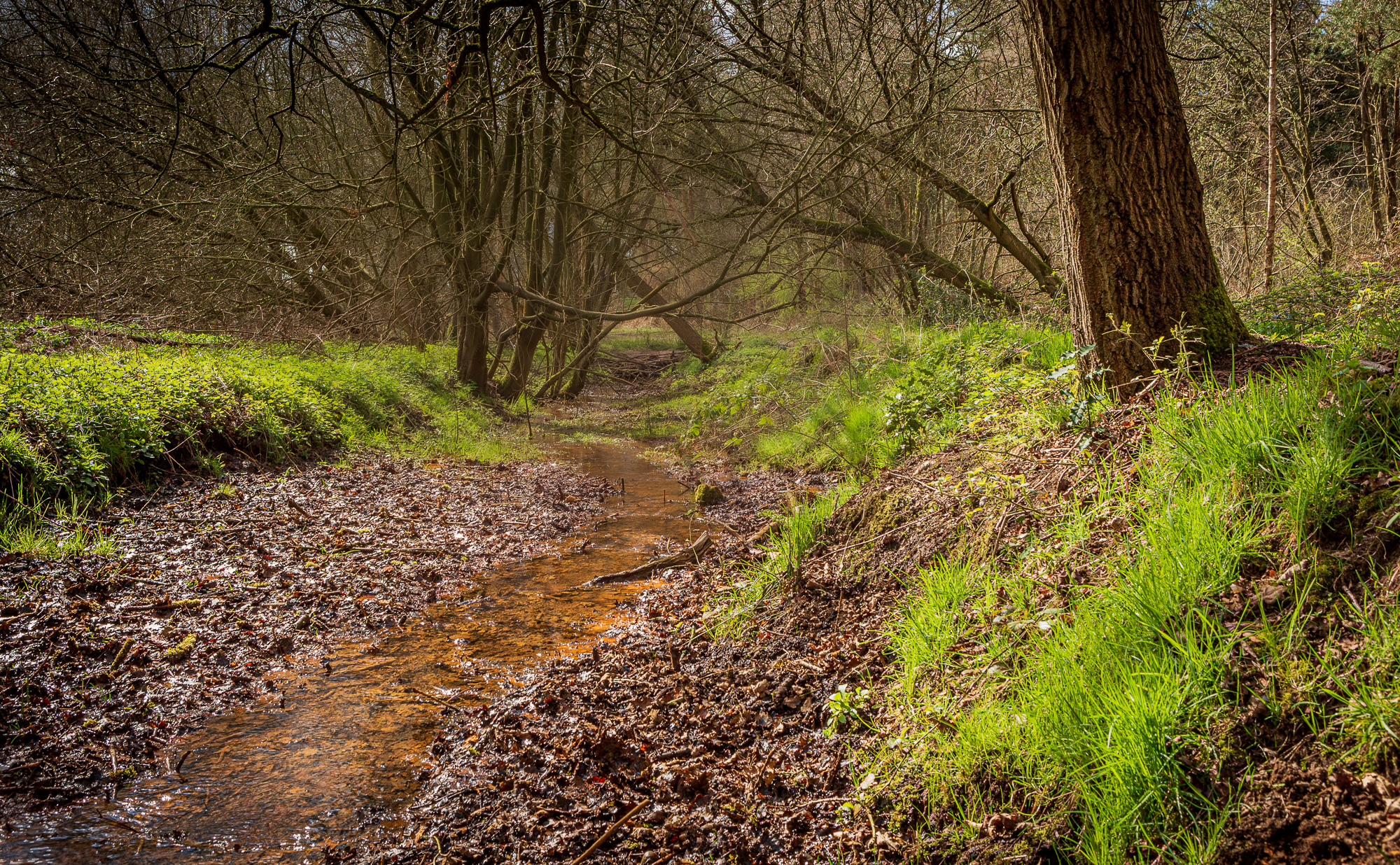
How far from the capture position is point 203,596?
182 inches

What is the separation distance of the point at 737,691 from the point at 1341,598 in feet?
7.35

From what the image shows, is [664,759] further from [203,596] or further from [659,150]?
[659,150]

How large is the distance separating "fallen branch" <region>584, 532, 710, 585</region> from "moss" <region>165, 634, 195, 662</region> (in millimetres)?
2390

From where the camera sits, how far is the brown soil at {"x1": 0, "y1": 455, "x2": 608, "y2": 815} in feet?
10.5

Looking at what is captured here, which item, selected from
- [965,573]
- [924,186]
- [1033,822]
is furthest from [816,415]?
[1033,822]

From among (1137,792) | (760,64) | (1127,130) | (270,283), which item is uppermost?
(760,64)

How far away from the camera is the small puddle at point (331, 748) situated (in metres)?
2.64

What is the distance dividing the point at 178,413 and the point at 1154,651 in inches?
301

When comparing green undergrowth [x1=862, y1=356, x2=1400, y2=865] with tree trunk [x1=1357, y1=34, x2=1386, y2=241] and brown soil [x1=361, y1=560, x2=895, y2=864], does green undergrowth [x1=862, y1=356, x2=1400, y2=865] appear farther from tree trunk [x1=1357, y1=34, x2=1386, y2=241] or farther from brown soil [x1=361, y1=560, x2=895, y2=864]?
tree trunk [x1=1357, y1=34, x2=1386, y2=241]

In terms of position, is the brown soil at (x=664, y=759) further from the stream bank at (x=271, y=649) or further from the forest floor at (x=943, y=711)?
the stream bank at (x=271, y=649)

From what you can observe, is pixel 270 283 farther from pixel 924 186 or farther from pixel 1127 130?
pixel 1127 130

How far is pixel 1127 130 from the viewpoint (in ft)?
12.9

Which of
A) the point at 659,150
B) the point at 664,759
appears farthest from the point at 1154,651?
the point at 659,150

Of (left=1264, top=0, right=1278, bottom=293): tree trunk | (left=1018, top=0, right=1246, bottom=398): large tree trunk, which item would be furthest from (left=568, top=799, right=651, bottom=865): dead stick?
(left=1264, top=0, right=1278, bottom=293): tree trunk
